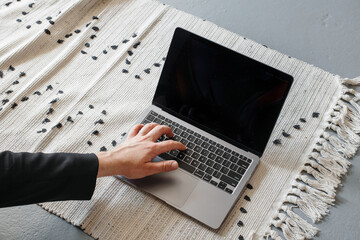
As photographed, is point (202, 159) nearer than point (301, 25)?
Yes

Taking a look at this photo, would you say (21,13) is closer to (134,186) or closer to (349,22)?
(134,186)

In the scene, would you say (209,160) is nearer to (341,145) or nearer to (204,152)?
(204,152)

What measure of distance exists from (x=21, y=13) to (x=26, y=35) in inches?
3.7

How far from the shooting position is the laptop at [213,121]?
2.76 ft

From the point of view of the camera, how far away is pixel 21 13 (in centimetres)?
116

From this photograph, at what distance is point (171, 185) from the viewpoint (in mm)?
861

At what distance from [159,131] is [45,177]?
0.25m

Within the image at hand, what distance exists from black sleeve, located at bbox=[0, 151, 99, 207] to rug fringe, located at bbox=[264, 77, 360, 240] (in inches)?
14.5

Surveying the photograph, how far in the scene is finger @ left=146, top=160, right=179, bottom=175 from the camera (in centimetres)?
84

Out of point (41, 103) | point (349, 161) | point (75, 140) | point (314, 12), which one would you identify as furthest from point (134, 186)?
point (314, 12)

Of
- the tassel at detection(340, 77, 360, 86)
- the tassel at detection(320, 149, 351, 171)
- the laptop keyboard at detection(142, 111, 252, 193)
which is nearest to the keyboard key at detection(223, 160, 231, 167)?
the laptop keyboard at detection(142, 111, 252, 193)

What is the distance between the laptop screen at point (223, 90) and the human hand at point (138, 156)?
0.09 metres

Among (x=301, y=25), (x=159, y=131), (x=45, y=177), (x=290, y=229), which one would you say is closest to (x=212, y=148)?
(x=159, y=131)

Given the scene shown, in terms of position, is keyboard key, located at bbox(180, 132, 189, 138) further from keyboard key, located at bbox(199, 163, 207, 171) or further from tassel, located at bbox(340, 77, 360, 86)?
tassel, located at bbox(340, 77, 360, 86)
